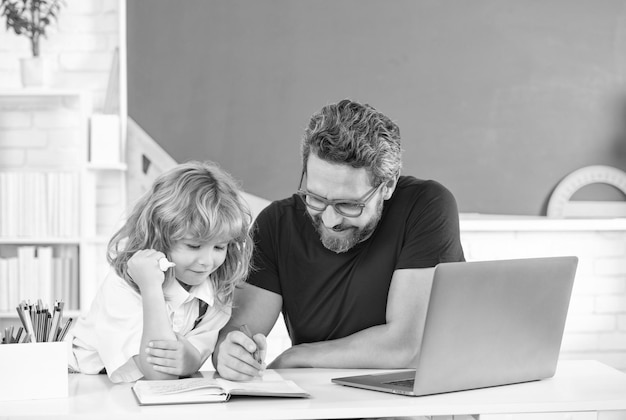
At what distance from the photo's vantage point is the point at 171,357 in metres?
1.84

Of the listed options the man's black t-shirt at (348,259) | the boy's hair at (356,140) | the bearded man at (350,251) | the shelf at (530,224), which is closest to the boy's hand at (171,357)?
the bearded man at (350,251)

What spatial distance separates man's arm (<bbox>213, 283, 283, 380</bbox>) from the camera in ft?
5.96

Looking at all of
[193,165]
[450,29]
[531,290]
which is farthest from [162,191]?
[450,29]

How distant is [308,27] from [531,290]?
79.7 inches

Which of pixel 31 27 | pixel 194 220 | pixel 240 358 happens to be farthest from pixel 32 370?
pixel 31 27

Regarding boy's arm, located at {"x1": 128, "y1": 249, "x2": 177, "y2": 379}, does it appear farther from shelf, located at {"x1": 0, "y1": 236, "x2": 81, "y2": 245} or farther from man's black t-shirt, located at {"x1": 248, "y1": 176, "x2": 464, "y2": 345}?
Result: shelf, located at {"x1": 0, "y1": 236, "x2": 81, "y2": 245}

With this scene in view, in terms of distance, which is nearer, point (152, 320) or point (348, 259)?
point (152, 320)

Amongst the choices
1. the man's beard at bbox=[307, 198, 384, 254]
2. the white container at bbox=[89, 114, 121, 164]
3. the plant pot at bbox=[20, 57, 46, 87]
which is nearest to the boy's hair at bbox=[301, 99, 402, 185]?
the man's beard at bbox=[307, 198, 384, 254]

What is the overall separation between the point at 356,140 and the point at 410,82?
1432 mm

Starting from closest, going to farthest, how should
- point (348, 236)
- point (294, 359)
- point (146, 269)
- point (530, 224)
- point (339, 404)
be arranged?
point (339, 404)
point (146, 269)
point (294, 359)
point (348, 236)
point (530, 224)

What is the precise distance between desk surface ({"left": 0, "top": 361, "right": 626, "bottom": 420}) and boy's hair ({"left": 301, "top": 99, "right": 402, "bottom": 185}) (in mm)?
593

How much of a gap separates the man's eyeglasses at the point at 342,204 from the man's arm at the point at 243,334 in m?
0.30

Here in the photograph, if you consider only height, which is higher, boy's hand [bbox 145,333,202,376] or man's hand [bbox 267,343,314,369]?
boy's hand [bbox 145,333,202,376]

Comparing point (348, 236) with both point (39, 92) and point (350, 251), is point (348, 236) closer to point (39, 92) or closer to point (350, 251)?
point (350, 251)
